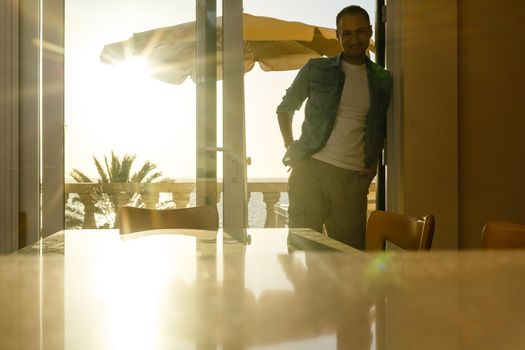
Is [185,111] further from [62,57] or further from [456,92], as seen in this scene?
[456,92]

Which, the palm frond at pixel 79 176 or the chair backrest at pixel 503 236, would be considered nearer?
the chair backrest at pixel 503 236

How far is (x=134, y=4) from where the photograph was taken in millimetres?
2855

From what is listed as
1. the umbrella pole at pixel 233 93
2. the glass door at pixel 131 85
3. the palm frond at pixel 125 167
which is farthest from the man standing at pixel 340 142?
the palm frond at pixel 125 167

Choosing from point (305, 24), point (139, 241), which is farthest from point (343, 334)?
point (305, 24)

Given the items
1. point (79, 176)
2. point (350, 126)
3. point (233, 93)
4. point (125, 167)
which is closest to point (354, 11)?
point (350, 126)

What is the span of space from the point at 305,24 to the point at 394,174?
5.16ft

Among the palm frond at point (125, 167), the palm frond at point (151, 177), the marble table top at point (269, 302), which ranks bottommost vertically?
the marble table top at point (269, 302)

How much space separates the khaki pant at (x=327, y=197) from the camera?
2.71 m

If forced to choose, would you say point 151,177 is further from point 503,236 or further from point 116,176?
point 503,236

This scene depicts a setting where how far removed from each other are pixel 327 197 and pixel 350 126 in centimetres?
40

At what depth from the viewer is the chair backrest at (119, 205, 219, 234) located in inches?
68.5

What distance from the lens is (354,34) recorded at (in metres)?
2.74

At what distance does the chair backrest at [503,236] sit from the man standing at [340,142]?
→ 62.9 inches

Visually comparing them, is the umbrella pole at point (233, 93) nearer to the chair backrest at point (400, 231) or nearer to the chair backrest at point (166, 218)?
the chair backrest at point (166, 218)
